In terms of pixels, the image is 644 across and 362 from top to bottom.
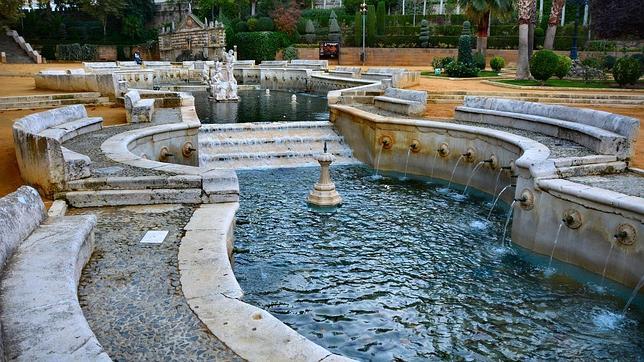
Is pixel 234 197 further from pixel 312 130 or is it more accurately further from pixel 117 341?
pixel 312 130

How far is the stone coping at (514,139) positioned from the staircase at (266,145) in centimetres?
107

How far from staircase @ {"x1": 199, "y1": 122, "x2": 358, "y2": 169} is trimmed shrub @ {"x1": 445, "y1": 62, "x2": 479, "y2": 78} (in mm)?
15017

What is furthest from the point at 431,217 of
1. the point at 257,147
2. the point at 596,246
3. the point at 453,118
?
the point at 257,147

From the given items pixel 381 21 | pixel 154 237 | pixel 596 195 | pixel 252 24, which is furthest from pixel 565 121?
pixel 252 24

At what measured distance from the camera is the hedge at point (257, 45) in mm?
44250

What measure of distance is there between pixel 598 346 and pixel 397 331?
200 cm

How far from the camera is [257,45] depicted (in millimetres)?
44250

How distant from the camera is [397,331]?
580 centimetres

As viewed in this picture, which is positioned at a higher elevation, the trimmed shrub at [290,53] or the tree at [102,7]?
the tree at [102,7]

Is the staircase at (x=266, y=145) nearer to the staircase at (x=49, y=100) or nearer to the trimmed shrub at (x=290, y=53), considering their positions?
the staircase at (x=49, y=100)

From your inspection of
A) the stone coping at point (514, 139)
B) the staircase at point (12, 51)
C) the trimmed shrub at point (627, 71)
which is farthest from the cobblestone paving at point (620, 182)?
the staircase at point (12, 51)

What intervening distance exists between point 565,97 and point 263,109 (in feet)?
35.9

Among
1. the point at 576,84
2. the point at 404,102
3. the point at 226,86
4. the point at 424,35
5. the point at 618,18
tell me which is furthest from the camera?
the point at 424,35

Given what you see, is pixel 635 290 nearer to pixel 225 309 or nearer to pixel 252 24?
pixel 225 309
